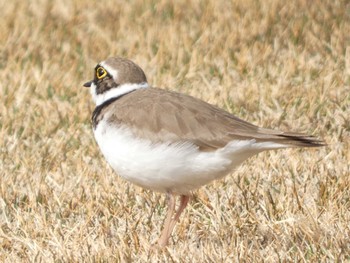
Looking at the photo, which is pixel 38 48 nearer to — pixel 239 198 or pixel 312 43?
pixel 312 43

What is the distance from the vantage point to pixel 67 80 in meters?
9.02

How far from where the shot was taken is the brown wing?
17.4 feet

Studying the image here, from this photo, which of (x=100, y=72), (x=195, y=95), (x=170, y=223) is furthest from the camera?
(x=195, y=95)

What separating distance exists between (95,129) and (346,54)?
4069mm

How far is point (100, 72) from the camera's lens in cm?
606

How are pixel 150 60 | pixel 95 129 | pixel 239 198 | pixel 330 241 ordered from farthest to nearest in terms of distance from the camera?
pixel 150 60 < pixel 239 198 < pixel 95 129 < pixel 330 241

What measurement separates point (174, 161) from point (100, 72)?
3.57 feet

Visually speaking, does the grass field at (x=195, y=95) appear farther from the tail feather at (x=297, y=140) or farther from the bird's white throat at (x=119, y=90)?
the bird's white throat at (x=119, y=90)

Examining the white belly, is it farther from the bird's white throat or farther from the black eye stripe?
the black eye stripe

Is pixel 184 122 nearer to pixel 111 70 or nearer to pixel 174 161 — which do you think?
pixel 174 161

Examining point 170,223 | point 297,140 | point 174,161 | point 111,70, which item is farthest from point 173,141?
point 111,70

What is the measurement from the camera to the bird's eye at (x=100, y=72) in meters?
6.02

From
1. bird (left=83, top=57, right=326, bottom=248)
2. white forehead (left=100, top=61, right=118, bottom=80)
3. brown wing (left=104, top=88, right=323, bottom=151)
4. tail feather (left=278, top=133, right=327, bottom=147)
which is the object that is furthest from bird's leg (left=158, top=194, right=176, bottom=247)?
white forehead (left=100, top=61, right=118, bottom=80)

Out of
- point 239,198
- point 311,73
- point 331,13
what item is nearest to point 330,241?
point 239,198
